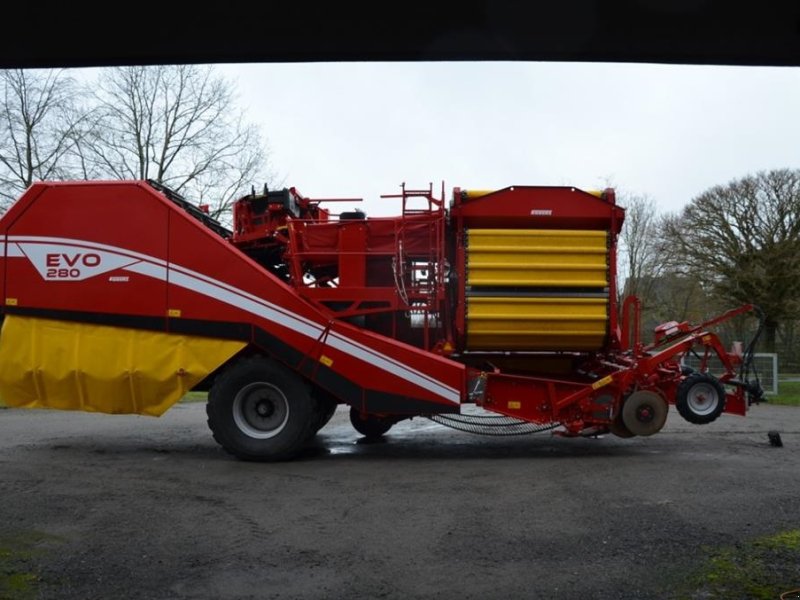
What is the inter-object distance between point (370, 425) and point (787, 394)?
1391cm

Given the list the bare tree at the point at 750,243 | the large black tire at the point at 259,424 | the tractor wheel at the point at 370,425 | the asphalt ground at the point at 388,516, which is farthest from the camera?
the bare tree at the point at 750,243

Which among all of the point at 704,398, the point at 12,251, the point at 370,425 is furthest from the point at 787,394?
the point at 12,251

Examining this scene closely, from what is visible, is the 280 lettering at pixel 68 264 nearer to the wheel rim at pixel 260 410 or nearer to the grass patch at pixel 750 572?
the wheel rim at pixel 260 410

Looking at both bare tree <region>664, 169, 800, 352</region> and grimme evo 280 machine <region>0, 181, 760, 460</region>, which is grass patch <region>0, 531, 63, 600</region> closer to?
grimme evo 280 machine <region>0, 181, 760, 460</region>

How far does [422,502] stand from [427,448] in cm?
320

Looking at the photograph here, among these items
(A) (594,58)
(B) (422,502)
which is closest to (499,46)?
(A) (594,58)

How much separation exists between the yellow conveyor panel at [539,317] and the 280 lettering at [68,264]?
456 centimetres

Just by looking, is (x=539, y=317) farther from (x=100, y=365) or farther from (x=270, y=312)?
(x=100, y=365)

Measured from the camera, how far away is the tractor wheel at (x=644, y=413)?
8.65 metres

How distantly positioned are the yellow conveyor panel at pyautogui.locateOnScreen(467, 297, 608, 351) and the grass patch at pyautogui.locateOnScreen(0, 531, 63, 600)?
514 cm

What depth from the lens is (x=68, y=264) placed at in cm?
865

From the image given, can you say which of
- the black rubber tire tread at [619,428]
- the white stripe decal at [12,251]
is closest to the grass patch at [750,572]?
the black rubber tire tread at [619,428]

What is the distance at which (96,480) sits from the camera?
736cm

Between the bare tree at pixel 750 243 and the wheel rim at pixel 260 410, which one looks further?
the bare tree at pixel 750 243
